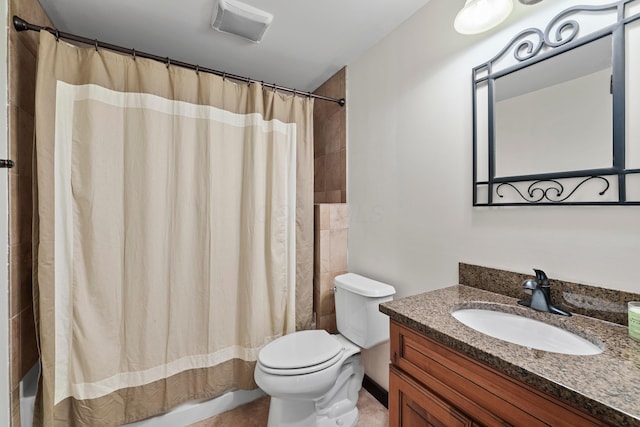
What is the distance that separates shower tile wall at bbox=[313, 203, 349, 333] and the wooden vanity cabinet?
985 mm

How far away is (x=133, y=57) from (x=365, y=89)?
1373mm

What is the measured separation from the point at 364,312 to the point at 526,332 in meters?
0.78

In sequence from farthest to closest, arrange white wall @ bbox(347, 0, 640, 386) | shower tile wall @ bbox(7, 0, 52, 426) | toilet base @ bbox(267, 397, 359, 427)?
toilet base @ bbox(267, 397, 359, 427), shower tile wall @ bbox(7, 0, 52, 426), white wall @ bbox(347, 0, 640, 386)

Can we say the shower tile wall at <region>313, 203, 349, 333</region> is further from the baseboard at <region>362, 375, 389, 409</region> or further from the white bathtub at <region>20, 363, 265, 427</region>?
the white bathtub at <region>20, 363, 265, 427</region>

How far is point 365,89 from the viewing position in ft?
6.10

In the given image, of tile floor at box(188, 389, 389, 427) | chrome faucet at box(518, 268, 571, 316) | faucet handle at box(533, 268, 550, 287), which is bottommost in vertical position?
tile floor at box(188, 389, 389, 427)

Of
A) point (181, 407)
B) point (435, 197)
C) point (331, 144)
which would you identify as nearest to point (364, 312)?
point (435, 197)

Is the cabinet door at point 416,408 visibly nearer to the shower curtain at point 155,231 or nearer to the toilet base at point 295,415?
the toilet base at point 295,415

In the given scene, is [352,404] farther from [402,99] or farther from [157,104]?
[157,104]

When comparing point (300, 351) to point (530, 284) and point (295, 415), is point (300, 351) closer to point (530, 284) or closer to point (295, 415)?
point (295, 415)

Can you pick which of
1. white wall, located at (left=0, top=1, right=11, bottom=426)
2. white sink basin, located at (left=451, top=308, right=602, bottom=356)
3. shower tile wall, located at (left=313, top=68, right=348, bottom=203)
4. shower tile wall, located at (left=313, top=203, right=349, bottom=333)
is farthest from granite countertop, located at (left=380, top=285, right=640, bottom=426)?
white wall, located at (left=0, top=1, right=11, bottom=426)

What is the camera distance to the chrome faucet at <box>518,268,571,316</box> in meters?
0.92

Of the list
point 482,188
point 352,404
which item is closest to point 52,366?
point 352,404

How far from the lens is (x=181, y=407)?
1555 mm
